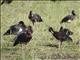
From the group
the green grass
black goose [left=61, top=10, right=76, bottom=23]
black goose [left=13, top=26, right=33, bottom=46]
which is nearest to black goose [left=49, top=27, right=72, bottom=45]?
the green grass

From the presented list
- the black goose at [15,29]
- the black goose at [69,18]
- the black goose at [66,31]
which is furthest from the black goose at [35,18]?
the black goose at [66,31]

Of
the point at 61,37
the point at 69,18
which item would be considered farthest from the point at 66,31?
the point at 69,18

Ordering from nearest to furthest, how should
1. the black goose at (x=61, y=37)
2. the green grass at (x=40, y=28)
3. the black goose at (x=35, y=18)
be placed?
the green grass at (x=40, y=28) → the black goose at (x=61, y=37) → the black goose at (x=35, y=18)

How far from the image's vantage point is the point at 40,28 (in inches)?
433

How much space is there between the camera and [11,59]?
9805 millimetres

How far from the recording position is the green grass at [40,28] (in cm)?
996

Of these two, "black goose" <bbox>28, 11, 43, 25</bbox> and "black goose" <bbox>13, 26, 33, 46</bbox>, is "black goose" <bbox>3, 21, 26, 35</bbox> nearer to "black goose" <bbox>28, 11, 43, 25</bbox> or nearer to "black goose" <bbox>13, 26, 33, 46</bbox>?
"black goose" <bbox>13, 26, 33, 46</bbox>

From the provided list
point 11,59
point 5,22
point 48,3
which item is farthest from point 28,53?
point 48,3

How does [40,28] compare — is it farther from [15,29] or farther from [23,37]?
[23,37]

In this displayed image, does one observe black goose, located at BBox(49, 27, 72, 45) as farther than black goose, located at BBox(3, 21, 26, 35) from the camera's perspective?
No

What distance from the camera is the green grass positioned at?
9961mm

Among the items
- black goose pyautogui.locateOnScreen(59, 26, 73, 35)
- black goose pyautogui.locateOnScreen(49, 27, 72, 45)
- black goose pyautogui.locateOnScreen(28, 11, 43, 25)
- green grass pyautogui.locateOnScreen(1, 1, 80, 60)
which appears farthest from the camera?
black goose pyautogui.locateOnScreen(28, 11, 43, 25)

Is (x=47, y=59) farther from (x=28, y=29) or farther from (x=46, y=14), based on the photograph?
(x=46, y=14)

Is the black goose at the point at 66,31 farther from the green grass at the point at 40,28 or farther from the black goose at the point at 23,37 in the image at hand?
the black goose at the point at 23,37
